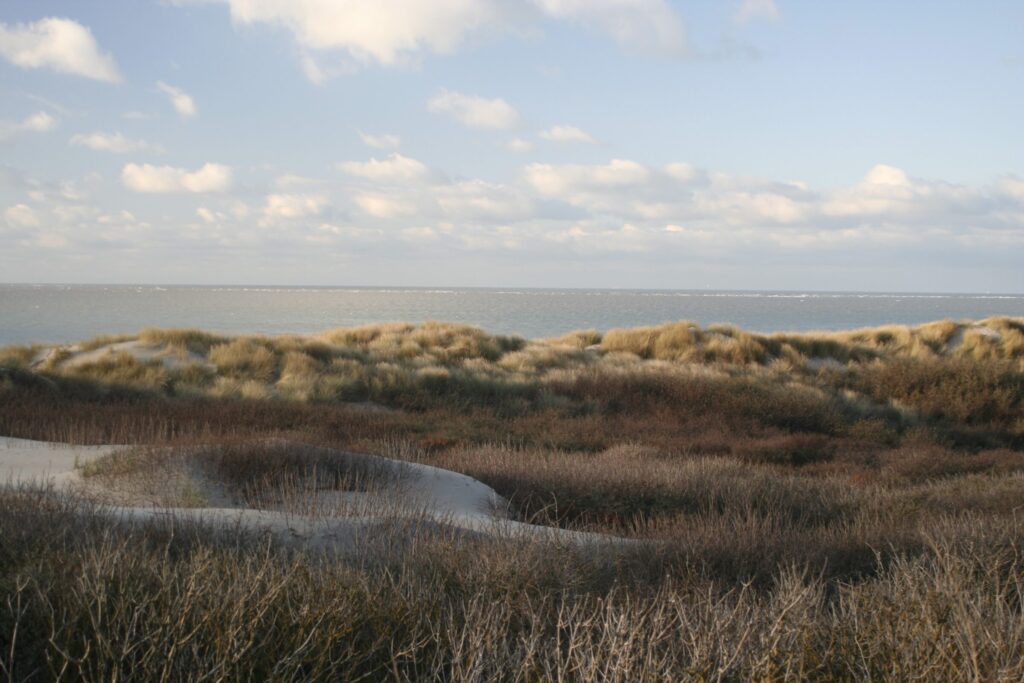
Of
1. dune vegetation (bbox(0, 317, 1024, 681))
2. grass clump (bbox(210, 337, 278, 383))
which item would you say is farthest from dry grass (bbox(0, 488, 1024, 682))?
grass clump (bbox(210, 337, 278, 383))

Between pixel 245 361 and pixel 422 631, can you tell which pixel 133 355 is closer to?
pixel 245 361

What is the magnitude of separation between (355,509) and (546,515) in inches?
70.6

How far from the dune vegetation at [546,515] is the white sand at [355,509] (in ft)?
1.05

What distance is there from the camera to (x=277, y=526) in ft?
19.8

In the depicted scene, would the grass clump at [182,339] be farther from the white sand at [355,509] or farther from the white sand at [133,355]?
the white sand at [355,509]

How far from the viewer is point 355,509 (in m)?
6.75

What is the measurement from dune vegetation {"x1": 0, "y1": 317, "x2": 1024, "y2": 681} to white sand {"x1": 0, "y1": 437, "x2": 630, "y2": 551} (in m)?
0.32

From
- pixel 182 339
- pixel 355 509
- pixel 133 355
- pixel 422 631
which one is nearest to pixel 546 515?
pixel 355 509

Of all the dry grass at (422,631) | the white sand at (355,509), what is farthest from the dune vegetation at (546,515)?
the white sand at (355,509)

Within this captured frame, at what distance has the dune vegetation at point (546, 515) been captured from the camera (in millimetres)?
3340

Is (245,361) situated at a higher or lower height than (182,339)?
lower

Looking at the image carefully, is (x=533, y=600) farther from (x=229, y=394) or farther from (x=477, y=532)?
(x=229, y=394)

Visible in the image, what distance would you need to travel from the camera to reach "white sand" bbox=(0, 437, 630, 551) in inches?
232

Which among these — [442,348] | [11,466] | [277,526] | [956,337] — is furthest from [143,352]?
[956,337]
